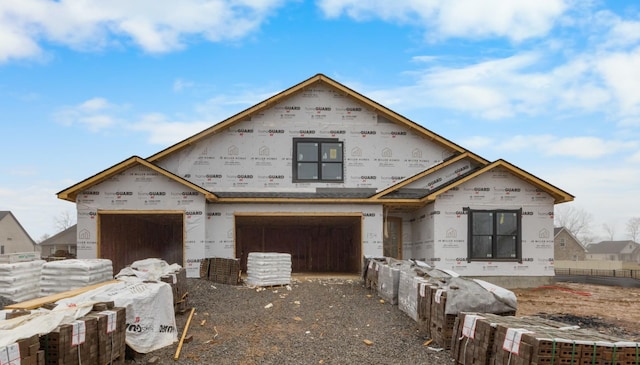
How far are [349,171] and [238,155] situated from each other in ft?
15.5

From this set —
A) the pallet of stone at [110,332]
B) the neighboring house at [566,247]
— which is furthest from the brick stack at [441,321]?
the neighboring house at [566,247]

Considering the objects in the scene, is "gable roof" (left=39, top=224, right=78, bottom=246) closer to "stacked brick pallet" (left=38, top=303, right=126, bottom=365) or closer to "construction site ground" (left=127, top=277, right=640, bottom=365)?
"construction site ground" (left=127, top=277, right=640, bottom=365)

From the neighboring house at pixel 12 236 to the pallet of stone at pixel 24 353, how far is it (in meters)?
61.3

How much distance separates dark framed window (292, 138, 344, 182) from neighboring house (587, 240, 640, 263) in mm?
82230

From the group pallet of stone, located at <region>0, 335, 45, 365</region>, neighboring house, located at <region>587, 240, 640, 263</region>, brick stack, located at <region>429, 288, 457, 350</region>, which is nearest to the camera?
pallet of stone, located at <region>0, 335, 45, 365</region>

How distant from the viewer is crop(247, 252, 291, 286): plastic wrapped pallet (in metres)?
17.7

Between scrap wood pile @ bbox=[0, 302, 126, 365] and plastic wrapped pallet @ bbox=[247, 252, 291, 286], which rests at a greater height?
scrap wood pile @ bbox=[0, 302, 126, 365]

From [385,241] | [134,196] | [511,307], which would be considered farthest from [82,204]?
[511,307]

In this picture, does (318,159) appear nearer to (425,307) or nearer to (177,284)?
(177,284)

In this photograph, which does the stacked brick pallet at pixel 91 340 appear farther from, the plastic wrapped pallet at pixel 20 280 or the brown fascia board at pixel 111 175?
the brown fascia board at pixel 111 175

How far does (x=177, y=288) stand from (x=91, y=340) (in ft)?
18.6

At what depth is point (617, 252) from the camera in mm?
88688

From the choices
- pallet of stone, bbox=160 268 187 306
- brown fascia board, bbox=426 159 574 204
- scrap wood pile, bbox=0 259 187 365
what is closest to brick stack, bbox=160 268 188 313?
pallet of stone, bbox=160 268 187 306

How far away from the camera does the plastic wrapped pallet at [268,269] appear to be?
1770 centimetres
